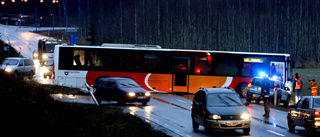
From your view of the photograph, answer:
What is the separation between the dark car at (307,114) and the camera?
1566cm

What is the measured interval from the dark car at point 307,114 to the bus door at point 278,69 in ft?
50.9

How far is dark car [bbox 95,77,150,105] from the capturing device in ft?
82.9

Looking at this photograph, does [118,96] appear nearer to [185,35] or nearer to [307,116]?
[307,116]

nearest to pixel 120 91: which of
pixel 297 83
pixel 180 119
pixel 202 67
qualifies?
pixel 180 119

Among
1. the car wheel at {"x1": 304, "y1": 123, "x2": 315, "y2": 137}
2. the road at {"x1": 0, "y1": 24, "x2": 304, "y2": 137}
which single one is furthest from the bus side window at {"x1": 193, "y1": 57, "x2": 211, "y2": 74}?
the car wheel at {"x1": 304, "y1": 123, "x2": 315, "y2": 137}

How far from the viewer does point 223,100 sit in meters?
17.1

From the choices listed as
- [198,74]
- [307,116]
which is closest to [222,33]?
[198,74]

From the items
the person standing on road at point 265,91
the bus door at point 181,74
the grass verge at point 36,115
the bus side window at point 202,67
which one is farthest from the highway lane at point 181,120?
the bus side window at point 202,67

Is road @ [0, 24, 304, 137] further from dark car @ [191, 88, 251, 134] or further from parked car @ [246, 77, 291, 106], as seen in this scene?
parked car @ [246, 77, 291, 106]

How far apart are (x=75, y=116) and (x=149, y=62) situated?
20.0m

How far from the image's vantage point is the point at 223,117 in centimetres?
1586

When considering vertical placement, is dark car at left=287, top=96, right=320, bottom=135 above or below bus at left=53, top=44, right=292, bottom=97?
below

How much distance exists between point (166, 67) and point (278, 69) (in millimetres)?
8088

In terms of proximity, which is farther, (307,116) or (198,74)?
(198,74)
